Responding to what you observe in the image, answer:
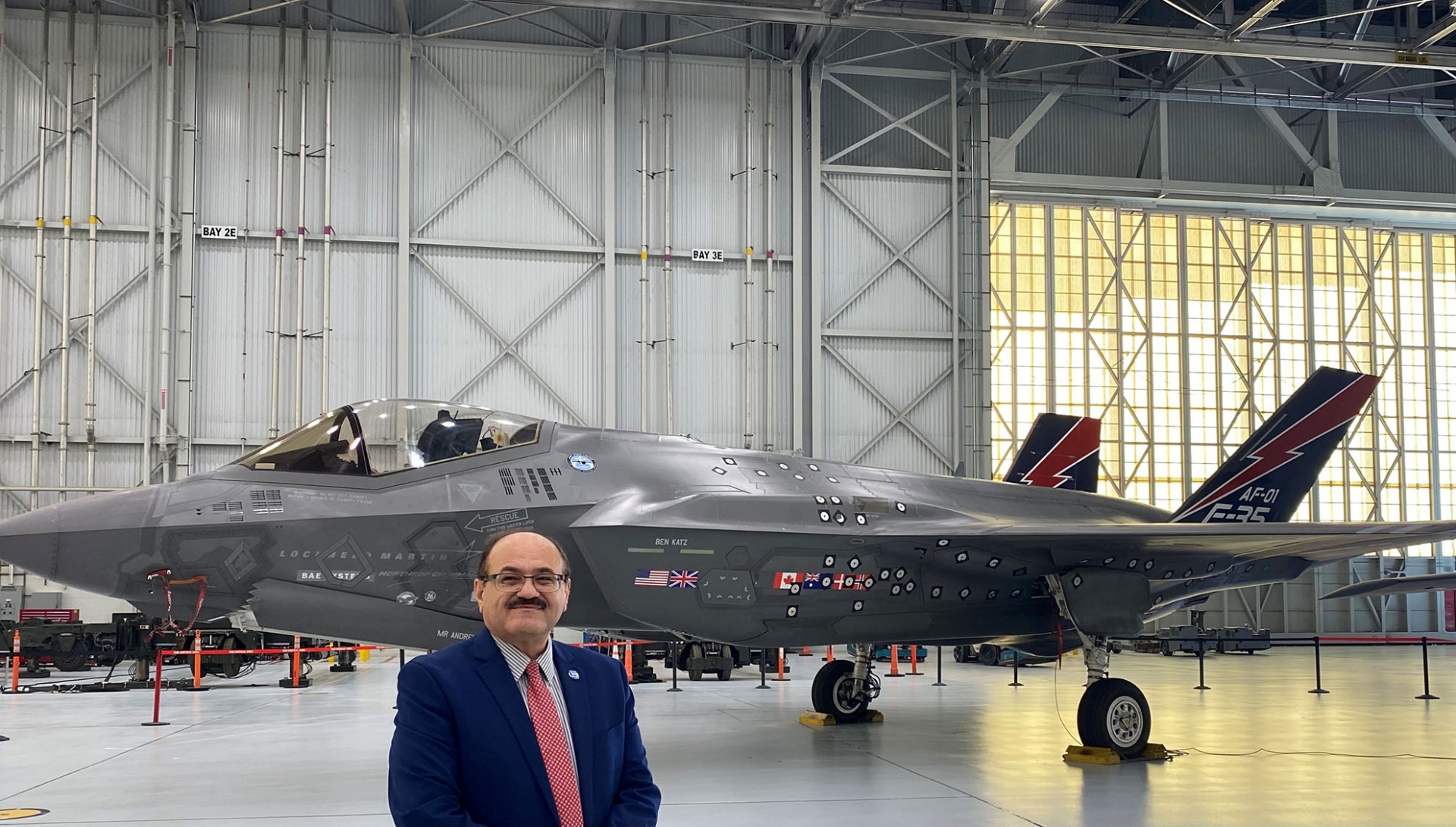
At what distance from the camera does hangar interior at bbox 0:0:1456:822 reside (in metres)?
22.7

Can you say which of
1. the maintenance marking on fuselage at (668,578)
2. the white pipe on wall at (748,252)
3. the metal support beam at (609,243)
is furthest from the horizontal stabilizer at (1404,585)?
the metal support beam at (609,243)

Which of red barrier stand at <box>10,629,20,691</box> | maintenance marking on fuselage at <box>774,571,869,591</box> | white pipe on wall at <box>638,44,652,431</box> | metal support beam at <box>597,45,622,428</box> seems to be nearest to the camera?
maintenance marking on fuselage at <box>774,571,869,591</box>

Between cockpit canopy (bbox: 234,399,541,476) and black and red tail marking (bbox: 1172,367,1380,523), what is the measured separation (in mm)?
7707

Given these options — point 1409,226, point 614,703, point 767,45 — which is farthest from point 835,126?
point 614,703

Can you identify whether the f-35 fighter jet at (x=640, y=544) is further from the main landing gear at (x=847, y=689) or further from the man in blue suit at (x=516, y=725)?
the man in blue suit at (x=516, y=725)

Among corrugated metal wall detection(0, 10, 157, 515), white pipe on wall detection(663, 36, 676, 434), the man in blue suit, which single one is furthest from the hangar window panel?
the man in blue suit

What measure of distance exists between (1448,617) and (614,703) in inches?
1399

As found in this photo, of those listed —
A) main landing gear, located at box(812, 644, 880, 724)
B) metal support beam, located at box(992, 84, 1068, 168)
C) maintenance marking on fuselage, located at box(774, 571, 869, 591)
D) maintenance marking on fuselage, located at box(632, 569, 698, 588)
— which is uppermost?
metal support beam, located at box(992, 84, 1068, 168)

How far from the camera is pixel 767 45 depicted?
25734 mm

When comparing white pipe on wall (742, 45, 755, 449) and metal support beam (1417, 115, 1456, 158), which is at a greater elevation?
metal support beam (1417, 115, 1456, 158)

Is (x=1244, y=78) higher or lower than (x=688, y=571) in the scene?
higher

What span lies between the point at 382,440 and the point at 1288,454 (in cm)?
934

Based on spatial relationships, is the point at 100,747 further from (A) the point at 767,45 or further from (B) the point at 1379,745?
(A) the point at 767,45

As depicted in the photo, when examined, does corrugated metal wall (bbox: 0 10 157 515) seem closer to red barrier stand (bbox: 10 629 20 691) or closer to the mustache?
red barrier stand (bbox: 10 629 20 691)
